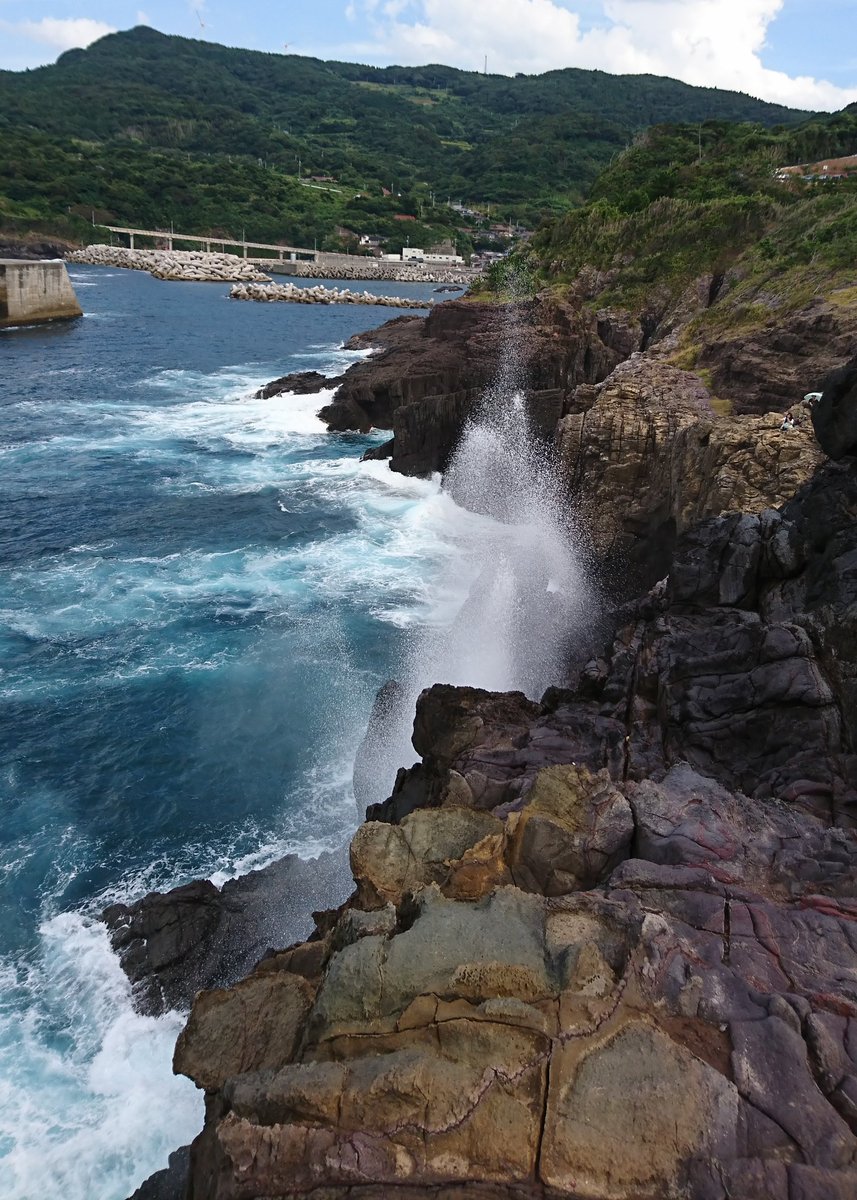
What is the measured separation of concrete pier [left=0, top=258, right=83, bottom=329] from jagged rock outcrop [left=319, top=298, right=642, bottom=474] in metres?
48.1

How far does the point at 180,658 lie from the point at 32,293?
7947cm

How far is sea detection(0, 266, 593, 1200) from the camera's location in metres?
14.7

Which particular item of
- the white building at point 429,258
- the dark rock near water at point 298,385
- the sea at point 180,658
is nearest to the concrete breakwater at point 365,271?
the white building at point 429,258

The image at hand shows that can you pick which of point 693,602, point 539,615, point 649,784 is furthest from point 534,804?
point 539,615

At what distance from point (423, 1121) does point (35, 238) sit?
18108 centimetres

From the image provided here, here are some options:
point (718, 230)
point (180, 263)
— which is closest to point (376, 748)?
point (718, 230)

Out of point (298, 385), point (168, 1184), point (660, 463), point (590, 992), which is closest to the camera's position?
point (590, 992)

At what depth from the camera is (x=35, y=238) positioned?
497 ft

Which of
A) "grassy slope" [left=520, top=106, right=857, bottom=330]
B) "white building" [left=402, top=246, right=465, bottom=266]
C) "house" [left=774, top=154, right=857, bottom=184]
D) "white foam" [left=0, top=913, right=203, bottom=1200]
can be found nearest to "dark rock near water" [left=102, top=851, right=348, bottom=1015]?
"white foam" [left=0, top=913, right=203, bottom=1200]

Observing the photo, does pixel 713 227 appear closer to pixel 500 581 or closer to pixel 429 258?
pixel 500 581

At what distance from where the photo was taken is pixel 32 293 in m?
87.2

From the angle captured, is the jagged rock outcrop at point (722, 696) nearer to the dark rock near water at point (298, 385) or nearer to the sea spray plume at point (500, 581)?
the sea spray plume at point (500, 581)

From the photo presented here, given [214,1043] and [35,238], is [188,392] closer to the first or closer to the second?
[214,1043]

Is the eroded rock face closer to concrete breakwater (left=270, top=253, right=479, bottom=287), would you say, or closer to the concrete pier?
the concrete pier
